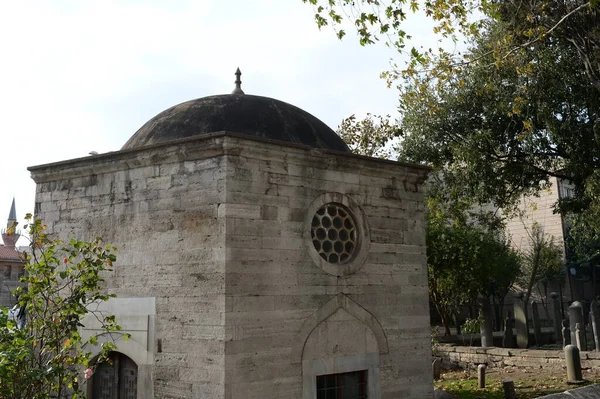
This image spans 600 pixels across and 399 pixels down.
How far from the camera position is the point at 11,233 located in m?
6.51

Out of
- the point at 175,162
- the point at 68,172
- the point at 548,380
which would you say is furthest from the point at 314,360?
the point at 548,380

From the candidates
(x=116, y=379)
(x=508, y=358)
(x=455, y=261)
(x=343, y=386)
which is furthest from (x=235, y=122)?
(x=455, y=261)

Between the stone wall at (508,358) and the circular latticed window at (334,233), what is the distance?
801 centimetres

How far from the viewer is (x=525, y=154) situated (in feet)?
42.9

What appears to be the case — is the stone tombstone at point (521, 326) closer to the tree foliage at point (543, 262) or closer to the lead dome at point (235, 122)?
the lead dome at point (235, 122)

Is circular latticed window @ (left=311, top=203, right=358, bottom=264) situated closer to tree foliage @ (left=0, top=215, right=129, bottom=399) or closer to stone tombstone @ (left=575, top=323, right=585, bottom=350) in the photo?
tree foliage @ (left=0, top=215, right=129, bottom=399)

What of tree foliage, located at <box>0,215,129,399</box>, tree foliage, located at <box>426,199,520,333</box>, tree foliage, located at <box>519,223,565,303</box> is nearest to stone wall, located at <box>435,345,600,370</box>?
tree foliage, located at <box>426,199,520,333</box>

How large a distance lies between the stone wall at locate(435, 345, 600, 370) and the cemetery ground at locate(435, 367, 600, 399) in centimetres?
20

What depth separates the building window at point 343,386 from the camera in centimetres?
750

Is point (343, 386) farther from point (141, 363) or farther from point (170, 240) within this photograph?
point (170, 240)

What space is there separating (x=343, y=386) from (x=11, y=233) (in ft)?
15.2

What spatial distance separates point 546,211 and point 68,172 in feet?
86.3

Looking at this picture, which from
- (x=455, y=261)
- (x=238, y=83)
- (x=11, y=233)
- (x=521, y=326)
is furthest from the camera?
(x=455, y=261)

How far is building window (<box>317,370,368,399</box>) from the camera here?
7.50 metres
